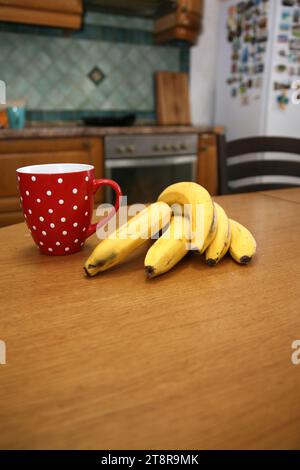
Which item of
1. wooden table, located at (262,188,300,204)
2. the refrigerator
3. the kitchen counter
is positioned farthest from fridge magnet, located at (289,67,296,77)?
wooden table, located at (262,188,300,204)

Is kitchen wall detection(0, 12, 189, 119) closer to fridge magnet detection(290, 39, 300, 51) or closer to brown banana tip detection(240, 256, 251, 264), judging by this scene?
fridge magnet detection(290, 39, 300, 51)

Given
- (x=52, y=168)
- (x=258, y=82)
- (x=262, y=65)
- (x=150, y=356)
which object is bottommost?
(x=150, y=356)

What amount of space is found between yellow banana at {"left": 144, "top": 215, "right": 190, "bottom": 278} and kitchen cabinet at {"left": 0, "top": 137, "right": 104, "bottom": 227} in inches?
66.3

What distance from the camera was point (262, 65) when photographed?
2.57 metres

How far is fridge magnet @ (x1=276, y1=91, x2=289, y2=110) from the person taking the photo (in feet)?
8.37

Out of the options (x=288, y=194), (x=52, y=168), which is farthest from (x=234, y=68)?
(x=52, y=168)

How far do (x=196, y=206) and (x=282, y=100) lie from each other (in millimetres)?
2248

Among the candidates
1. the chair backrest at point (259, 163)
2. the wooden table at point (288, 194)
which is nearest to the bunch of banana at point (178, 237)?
the wooden table at point (288, 194)

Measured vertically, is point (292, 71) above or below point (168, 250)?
above

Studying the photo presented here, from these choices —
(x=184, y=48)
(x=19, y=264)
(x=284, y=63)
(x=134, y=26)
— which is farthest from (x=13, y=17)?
(x=19, y=264)

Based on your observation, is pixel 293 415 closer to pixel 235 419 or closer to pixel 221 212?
pixel 235 419

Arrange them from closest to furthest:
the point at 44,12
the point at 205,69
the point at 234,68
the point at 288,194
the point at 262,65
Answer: the point at 288,194
the point at 44,12
the point at 262,65
the point at 234,68
the point at 205,69

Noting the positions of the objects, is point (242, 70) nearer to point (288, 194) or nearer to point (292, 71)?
point (292, 71)

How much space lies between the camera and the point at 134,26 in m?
2.84
